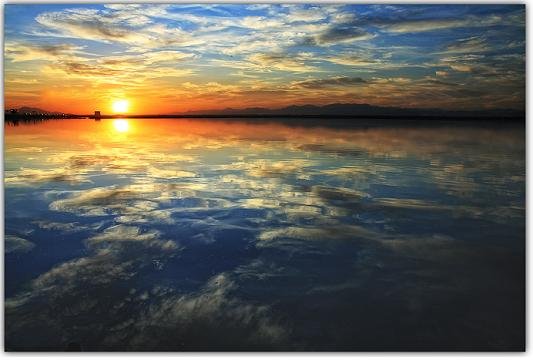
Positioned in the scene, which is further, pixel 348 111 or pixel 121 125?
pixel 121 125

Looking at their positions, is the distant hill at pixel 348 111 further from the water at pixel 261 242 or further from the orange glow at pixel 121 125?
the orange glow at pixel 121 125

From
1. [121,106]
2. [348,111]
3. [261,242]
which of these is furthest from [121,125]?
[348,111]

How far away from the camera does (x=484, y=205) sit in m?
3.72

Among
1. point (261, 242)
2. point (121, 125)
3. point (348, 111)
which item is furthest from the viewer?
point (121, 125)

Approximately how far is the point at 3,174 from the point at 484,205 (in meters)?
3.30

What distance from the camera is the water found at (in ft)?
10.2

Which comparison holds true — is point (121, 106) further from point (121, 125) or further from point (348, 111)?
point (348, 111)

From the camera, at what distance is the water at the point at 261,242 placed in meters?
3.12

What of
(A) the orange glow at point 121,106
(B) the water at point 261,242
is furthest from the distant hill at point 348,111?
(A) the orange glow at point 121,106

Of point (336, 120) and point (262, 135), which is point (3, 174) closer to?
point (262, 135)

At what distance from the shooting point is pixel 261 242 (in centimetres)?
380

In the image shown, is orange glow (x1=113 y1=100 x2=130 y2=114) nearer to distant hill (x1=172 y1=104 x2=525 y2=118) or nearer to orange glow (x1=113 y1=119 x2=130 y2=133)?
orange glow (x1=113 y1=119 x2=130 y2=133)

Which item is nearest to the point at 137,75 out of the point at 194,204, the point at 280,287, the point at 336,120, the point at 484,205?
the point at 194,204

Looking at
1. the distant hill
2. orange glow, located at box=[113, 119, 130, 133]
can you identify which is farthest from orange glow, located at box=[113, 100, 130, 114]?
the distant hill
